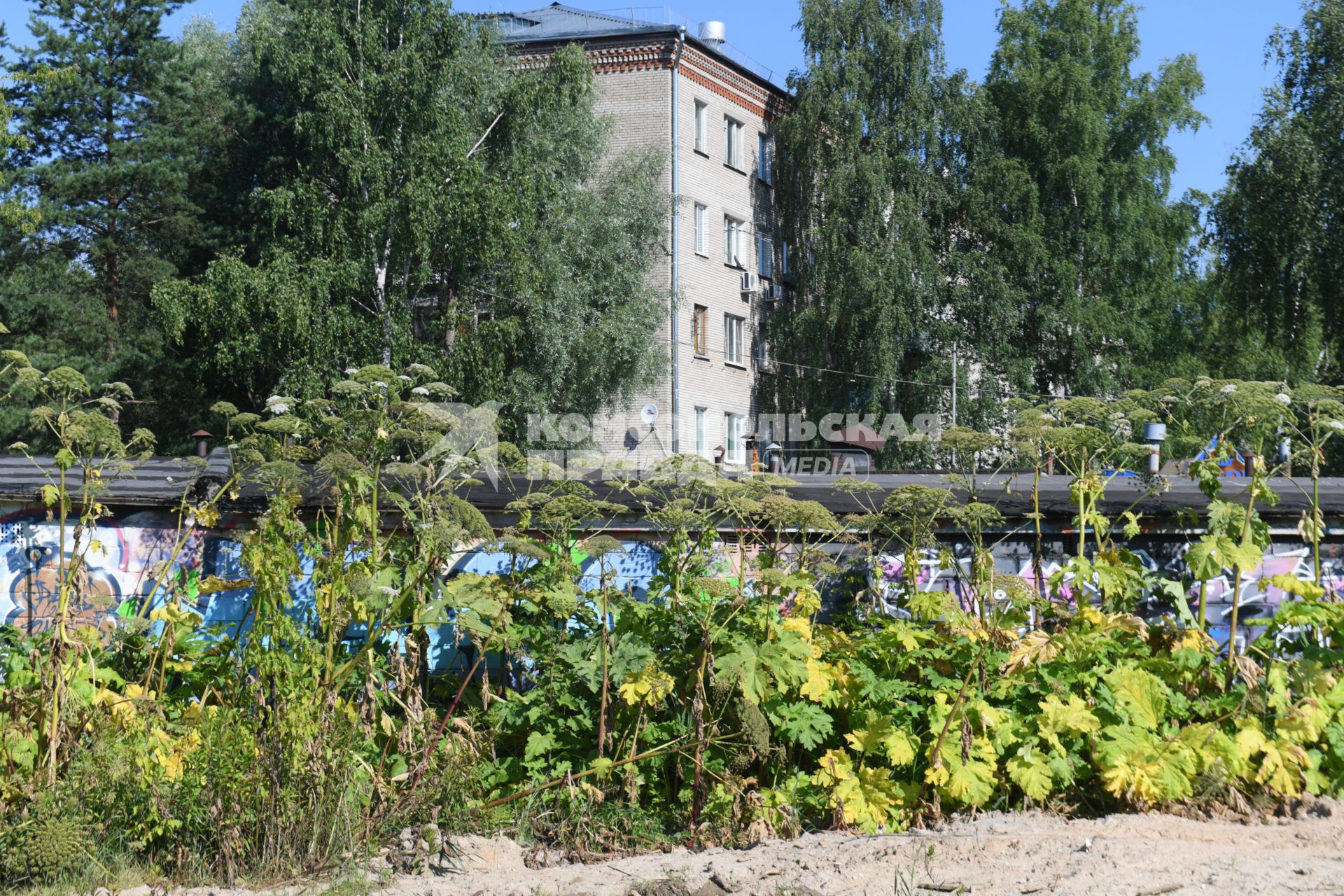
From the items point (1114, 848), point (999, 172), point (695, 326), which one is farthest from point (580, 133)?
point (1114, 848)

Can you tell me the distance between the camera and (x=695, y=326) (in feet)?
117

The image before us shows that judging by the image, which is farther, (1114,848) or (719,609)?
(719,609)

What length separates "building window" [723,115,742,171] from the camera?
120 feet

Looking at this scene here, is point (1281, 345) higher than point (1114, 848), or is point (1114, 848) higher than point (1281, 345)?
point (1281, 345)

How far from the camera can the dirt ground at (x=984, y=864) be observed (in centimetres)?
458

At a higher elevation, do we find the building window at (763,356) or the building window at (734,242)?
the building window at (734,242)

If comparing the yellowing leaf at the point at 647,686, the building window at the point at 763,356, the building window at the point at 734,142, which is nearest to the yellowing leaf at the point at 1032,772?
the yellowing leaf at the point at 647,686

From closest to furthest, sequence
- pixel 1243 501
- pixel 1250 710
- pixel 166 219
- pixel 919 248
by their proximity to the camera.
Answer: pixel 1250 710
pixel 1243 501
pixel 166 219
pixel 919 248

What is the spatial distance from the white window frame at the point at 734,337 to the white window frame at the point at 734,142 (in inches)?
175

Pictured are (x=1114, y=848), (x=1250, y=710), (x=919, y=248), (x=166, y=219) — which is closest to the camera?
(x=1114, y=848)

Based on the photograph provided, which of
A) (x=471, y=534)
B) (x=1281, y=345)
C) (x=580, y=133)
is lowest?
(x=471, y=534)

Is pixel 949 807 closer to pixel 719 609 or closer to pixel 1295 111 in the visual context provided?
pixel 719 609

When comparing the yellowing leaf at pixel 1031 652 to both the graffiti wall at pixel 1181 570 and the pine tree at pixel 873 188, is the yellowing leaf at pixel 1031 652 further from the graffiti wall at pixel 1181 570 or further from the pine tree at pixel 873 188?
the pine tree at pixel 873 188

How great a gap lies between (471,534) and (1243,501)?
4730 millimetres
